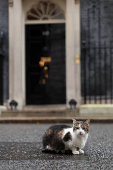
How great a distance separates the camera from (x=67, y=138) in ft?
15.3

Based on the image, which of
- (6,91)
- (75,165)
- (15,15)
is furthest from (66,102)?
(75,165)

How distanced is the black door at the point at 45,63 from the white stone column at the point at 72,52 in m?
0.80

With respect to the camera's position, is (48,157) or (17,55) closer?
(48,157)

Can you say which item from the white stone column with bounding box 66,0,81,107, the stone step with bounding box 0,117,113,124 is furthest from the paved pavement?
the white stone column with bounding box 66,0,81,107

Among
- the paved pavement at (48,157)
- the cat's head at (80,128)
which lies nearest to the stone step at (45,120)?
the paved pavement at (48,157)

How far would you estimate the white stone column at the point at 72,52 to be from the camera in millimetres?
12602

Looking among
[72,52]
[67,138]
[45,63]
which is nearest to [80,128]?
[67,138]

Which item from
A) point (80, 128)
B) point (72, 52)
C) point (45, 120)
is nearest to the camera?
point (80, 128)

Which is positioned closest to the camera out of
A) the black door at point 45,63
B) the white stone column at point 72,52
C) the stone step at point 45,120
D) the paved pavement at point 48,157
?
the paved pavement at point 48,157

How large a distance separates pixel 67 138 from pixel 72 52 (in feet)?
26.8

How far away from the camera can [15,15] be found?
12664 millimetres

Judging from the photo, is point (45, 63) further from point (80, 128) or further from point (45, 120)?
point (80, 128)

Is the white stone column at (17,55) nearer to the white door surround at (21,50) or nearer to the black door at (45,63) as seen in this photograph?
the white door surround at (21,50)

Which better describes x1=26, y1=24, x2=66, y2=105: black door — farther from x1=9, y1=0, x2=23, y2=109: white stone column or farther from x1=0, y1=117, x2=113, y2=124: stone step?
x1=0, y1=117, x2=113, y2=124: stone step
